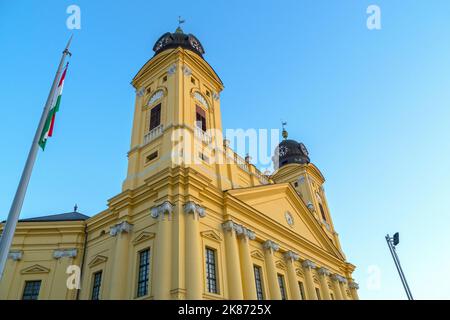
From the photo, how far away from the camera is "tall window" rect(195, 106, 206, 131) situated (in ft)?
84.5

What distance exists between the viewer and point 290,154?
46.1m

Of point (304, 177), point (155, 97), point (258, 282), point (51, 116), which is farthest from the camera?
point (304, 177)

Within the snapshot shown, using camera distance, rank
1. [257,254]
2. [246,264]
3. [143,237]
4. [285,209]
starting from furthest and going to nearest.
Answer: [285,209] → [257,254] → [246,264] → [143,237]

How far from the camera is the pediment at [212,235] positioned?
19605 mm

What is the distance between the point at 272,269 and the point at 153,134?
1245cm

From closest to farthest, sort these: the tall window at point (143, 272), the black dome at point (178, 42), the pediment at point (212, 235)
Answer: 1. the tall window at point (143, 272)
2. the pediment at point (212, 235)
3. the black dome at point (178, 42)

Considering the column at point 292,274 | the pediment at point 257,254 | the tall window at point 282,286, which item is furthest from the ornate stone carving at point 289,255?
the pediment at point 257,254

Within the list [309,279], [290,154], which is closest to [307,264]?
[309,279]

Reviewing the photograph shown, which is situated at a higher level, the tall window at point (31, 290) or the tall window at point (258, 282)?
the tall window at point (31, 290)

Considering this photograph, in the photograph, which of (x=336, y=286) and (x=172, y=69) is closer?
(x=172, y=69)

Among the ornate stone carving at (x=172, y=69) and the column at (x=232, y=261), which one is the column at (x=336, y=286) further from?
the ornate stone carving at (x=172, y=69)

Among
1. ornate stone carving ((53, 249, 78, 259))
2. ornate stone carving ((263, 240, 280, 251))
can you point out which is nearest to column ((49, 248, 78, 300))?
ornate stone carving ((53, 249, 78, 259))

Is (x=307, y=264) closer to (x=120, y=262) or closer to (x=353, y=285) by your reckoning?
(x=353, y=285)

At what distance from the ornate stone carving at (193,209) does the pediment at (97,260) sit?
22.6ft
